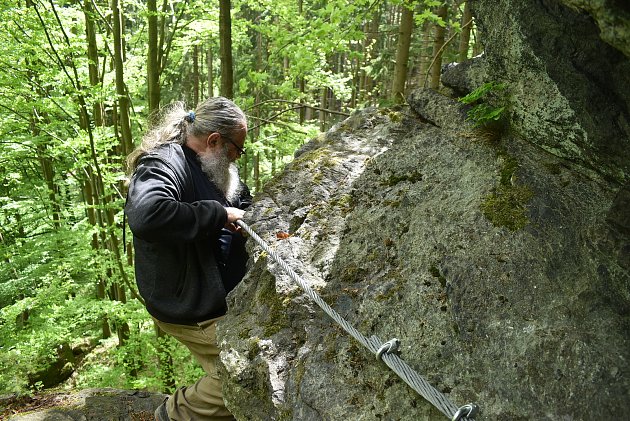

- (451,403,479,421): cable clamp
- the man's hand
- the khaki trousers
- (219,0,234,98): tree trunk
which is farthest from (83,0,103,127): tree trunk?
(451,403,479,421): cable clamp

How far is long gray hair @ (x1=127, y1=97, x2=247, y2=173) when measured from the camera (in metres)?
3.58

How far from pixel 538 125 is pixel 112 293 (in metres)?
13.0

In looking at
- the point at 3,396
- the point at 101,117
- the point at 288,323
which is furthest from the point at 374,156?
the point at 101,117

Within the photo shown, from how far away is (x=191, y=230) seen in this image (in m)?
2.97

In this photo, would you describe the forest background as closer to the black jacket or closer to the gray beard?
the gray beard

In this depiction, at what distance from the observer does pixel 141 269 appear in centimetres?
324

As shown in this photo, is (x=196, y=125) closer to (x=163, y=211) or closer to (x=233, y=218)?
(x=233, y=218)

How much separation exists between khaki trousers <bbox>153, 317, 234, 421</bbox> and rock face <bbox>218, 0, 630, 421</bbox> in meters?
0.40

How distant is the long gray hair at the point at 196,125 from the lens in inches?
141

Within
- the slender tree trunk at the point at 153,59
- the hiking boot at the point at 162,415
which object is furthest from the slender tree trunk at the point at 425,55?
the hiking boot at the point at 162,415

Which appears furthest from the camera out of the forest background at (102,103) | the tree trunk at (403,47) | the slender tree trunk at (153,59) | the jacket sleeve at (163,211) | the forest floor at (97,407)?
the tree trunk at (403,47)

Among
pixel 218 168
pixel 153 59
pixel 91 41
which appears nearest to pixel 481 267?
pixel 218 168

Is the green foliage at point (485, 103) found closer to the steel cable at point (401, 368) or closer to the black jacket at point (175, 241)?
the steel cable at point (401, 368)

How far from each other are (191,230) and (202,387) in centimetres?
130
